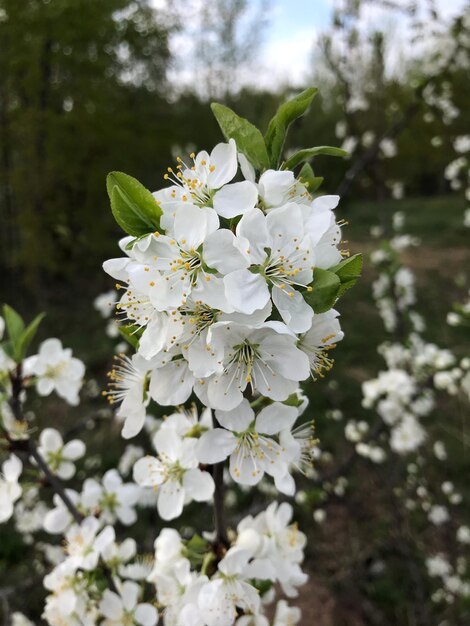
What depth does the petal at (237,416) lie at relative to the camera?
874mm

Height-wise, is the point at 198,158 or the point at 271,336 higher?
the point at 198,158

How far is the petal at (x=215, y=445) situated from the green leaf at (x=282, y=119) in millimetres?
510

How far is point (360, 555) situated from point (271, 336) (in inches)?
91.0

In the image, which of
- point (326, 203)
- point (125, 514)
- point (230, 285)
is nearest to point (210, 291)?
point (230, 285)

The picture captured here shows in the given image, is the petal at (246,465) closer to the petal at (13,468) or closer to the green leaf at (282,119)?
the green leaf at (282,119)

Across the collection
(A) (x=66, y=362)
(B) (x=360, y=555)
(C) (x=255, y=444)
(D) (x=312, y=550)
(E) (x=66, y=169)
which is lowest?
(D) (x=312, y=550)

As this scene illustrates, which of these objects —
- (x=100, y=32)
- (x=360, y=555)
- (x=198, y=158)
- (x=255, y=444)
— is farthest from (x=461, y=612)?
(x=100, y=32)

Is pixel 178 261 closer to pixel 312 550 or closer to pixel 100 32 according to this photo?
pixel 312 550

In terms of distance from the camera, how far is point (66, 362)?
5.36ft

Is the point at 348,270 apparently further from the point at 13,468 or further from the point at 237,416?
the point at 13,468

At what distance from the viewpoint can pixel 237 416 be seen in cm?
87

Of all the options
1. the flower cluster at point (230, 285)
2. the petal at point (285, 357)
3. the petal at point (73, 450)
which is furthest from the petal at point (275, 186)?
the petal at point (73, 450)

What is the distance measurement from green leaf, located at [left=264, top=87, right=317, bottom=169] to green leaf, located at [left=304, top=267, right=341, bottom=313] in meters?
0.27

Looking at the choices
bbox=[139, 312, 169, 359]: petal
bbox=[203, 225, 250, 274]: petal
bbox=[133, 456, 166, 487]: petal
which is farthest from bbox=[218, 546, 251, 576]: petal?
bbox=[203, 225, 250, 274]: petal
